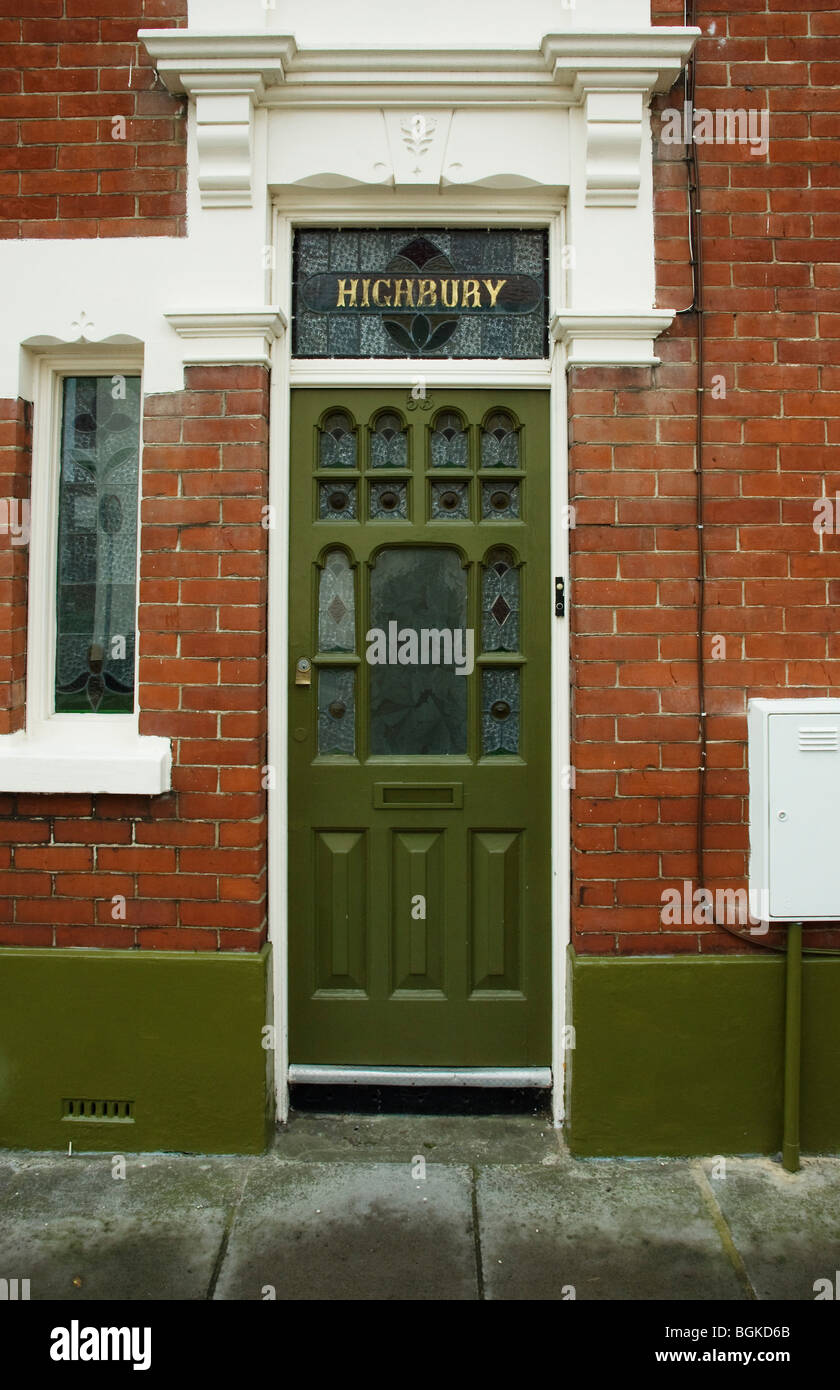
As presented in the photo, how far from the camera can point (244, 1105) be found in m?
3.52

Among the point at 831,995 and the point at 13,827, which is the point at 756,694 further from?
the point at 13,827

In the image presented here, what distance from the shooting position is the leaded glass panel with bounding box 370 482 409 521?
3.77 m

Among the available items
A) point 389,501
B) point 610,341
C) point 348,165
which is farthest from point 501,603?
point 348,165

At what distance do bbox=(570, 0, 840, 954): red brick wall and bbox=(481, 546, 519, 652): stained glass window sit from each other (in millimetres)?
326

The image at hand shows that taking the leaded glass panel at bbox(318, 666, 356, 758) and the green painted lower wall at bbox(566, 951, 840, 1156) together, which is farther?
the leaded glass panel at bbox(318, 666, 356, 758)

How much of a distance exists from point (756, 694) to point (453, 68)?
2.46 meters

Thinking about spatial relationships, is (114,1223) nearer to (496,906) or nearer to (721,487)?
(496,906)

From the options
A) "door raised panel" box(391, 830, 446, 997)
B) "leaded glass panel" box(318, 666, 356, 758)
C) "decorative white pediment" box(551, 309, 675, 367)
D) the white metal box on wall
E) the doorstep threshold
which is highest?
"decorative white pediment" box(551, 309, 675, 367)

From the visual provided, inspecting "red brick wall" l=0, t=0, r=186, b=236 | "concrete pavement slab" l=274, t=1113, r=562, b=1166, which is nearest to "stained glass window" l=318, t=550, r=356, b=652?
"red brick wall" l=0, t=0, r=186, b=236

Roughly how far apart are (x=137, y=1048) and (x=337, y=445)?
2342mm

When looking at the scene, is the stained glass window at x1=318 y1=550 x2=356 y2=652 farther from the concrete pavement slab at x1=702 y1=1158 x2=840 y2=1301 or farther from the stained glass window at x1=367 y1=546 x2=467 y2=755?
the concrete pavement slab at x1=702 y1=1158 x2=840 y2=1301

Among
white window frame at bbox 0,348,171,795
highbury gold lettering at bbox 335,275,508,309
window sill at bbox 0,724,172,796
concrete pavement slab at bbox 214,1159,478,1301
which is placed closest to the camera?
concrete pavement slab at bbox 214,1159,478,1301

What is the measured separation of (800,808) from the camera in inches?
132

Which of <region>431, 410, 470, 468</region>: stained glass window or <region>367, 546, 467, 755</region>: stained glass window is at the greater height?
<region>431, 410, 470, 468</region>: stained glass window
